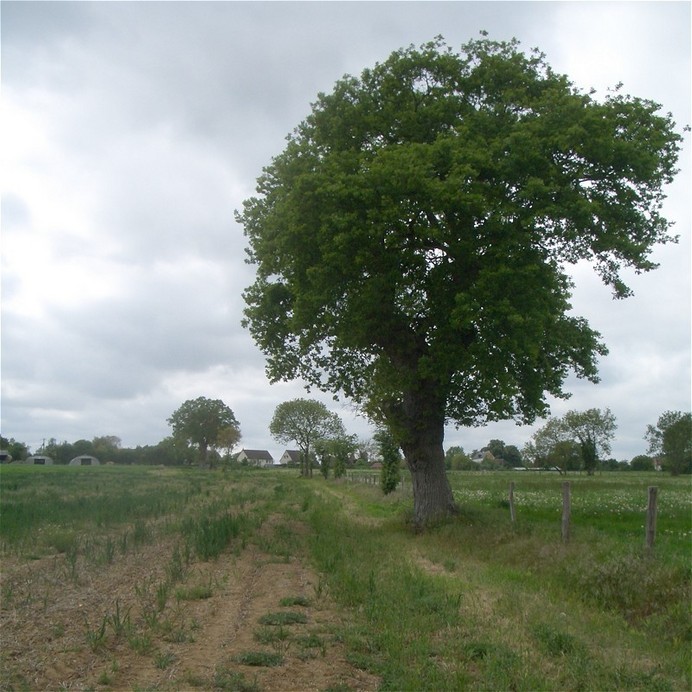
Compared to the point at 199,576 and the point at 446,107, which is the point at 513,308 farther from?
the point at 199,576

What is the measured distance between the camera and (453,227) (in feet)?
57.4

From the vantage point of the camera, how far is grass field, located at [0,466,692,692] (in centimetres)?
699

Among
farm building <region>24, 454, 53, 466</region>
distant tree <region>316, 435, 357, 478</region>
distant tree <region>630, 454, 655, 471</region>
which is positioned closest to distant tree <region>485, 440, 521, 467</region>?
distant tree <region>630, 454, 655, 471</region>

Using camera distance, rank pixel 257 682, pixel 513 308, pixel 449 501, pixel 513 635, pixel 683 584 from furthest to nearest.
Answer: pixel 449 501, pixel 513 308, pixel 683 584, pixel 513 635, pixel 257 682

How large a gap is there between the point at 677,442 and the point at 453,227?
209ft

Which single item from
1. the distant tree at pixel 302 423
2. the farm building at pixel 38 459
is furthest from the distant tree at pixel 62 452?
the distant tree at pixel 302 423

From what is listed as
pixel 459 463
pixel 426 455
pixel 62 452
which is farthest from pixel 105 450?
pixel 426 455

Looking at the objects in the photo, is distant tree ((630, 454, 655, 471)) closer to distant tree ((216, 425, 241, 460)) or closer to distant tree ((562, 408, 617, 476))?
distant tree ((562, 408, 617, 476))

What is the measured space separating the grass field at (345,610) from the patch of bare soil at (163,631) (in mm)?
29

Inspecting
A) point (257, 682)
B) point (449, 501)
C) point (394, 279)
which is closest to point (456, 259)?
point (394, 279)

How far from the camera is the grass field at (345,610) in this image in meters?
6.99

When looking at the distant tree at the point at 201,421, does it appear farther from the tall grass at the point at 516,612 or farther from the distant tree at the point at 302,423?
the tall grass at the point at 516,612

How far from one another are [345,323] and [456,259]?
3.47 m

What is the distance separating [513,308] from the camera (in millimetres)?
16328
